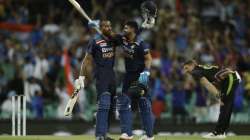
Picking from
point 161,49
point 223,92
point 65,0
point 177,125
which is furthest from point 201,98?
point 65,0

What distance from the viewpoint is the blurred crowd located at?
22969mm

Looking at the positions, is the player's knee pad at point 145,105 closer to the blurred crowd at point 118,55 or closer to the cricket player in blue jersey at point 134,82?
the cricket player in blue jersey at point 134,82

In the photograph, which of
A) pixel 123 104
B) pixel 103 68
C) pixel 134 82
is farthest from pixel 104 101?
pixel 134 82

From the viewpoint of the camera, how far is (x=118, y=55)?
79.4ft

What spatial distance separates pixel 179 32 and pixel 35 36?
4.22 m

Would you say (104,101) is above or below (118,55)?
below

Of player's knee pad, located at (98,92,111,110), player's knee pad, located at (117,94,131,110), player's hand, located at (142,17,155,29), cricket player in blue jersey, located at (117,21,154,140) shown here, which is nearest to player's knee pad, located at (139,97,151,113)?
cricket player in blue jersey, located at (117,21,154,140)

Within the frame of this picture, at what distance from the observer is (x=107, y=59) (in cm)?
1639

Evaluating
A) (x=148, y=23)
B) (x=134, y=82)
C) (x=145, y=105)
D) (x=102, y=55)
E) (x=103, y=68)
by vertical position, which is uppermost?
(x=148, y=23)

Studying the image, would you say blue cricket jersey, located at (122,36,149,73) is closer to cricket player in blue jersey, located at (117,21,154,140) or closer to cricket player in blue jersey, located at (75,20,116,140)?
cricket player in blue jersey, located at (117,21,154,140)

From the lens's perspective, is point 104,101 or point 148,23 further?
point 148,23

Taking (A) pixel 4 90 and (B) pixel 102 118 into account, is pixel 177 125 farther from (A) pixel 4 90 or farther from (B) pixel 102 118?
(B) pixel 102 118

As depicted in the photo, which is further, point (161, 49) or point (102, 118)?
point (161, 49)

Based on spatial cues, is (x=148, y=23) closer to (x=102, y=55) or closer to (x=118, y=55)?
(x=102, y=55)
